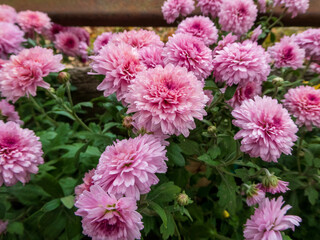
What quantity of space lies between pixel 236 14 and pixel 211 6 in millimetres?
155

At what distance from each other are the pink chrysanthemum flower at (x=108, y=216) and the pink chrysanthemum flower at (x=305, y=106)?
696 mm

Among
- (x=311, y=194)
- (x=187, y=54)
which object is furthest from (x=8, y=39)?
(x=311, y=194)

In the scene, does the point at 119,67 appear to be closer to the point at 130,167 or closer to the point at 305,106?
the point at 130,167

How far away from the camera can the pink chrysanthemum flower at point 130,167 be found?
581 mm

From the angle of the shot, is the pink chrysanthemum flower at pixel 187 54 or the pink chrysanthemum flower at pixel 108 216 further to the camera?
the pink chrysanthemum flower at pixel 187 54

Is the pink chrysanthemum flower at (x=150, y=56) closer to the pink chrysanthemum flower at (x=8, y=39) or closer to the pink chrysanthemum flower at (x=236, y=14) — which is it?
the pink chrysanthemum flower at (x=236, y=14)

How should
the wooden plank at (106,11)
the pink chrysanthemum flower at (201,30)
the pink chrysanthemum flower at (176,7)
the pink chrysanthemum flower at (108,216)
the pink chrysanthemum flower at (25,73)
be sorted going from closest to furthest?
the pink chrysanthemum flower at (108,216)
the pink chrysanthemum flower at (25,73)
the pink chrysanthemum flower at (201,30)
the pink chrysanthemum flower at (176,7)
the wooden plank at (106,11)

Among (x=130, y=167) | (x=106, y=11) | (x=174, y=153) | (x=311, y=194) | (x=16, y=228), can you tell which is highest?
(x=106, y=11)

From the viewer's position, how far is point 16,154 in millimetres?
765

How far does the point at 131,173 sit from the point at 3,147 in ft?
1.44

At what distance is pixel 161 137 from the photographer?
2.23ft

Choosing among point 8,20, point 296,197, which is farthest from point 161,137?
point 8,20

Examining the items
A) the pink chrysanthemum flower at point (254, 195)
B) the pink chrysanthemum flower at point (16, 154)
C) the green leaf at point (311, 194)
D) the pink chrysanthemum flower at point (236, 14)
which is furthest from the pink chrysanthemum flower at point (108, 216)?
the pink chrysanthemum flower at point (236, 14)

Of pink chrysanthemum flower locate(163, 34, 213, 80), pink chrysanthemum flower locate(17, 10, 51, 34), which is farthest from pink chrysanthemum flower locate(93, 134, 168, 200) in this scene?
pink chrysanthemum flower locate(17, 10, 51, 34)
